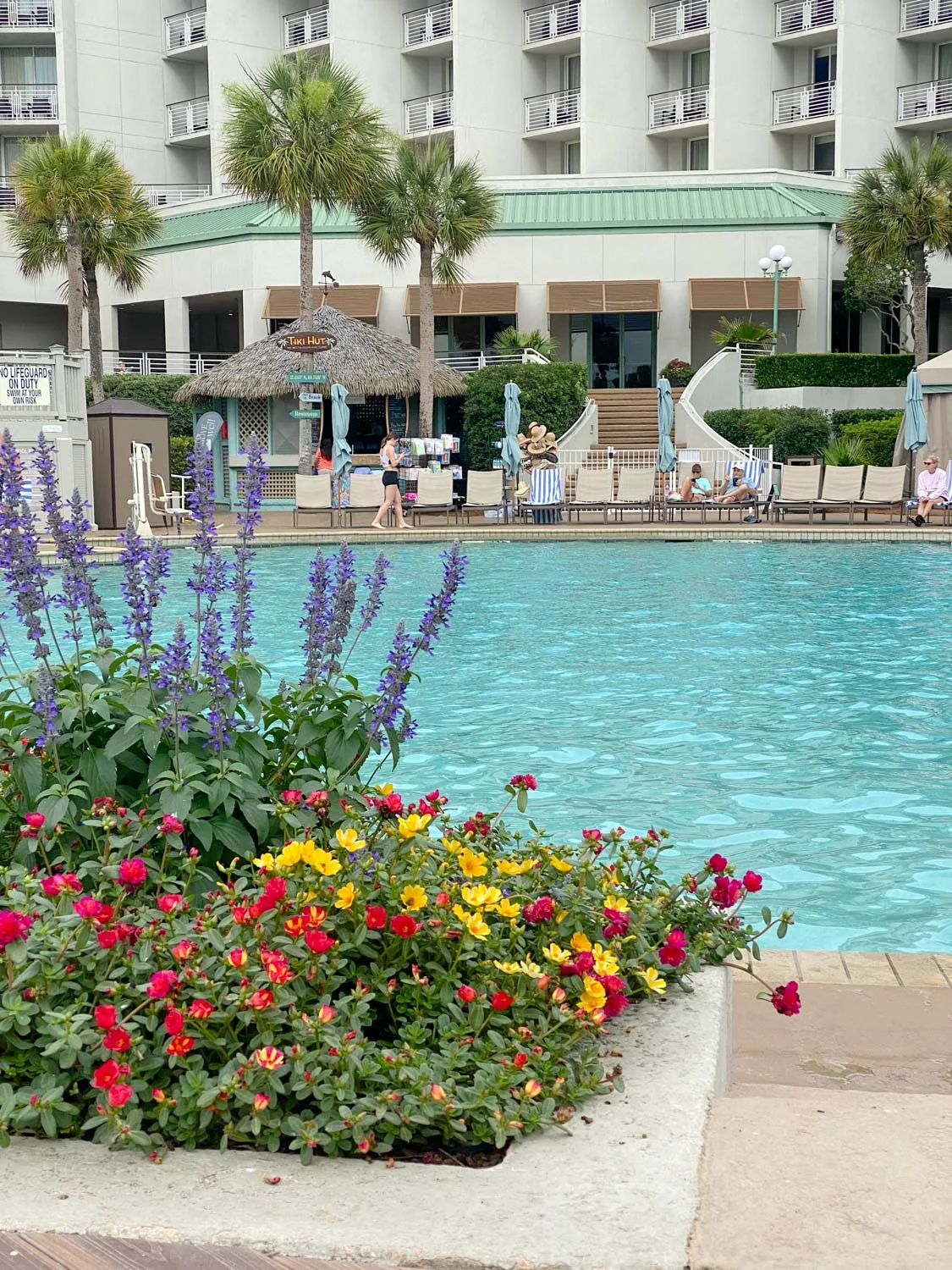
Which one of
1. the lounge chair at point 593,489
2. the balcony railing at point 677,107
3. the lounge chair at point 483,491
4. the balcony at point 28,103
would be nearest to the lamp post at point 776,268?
the balcony railing at point 677,107

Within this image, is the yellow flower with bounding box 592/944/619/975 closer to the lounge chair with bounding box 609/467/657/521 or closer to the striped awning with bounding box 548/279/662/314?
the lounge chair with bounding box 609/467/657/521

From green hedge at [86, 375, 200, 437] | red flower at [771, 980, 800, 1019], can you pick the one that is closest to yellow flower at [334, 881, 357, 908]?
red flower at [771, 980, 800, 1019]

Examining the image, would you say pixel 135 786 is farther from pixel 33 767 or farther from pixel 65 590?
pixel 65 590

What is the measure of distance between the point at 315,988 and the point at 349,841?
12.8 inches

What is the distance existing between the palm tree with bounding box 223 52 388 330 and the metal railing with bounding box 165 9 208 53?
19560mm

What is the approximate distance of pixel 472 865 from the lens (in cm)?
294

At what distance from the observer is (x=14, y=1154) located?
2.34 meters

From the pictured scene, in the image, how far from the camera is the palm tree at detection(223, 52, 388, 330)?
1021 inches

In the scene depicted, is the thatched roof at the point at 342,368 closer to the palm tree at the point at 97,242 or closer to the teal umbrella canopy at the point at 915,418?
the palm tree at the point at 97,242

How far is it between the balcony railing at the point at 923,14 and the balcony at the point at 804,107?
264 cm

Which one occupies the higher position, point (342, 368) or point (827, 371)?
point (342, 368)

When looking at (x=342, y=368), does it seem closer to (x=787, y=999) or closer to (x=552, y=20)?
(x=552, y=20)

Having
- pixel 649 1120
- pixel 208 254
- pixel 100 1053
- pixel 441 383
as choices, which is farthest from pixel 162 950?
pixel 208 254

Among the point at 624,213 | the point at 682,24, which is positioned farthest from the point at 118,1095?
the point at 682,24
